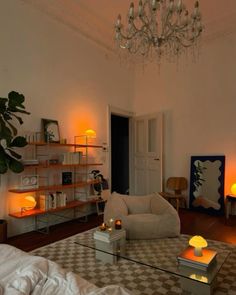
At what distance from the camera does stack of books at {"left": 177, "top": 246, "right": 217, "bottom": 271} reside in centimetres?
190

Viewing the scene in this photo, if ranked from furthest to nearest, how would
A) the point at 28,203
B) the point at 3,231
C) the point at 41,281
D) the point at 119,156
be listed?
the point at 119,156, the point at 28,203, the point at 3,231, the point at 41,281

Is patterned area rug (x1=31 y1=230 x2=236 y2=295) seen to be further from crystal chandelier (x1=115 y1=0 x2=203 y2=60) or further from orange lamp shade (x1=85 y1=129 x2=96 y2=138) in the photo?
crystal chandelier (x1=115 y1=0 x2=203 y2=60)

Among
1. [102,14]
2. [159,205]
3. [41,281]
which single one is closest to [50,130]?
[159,205]

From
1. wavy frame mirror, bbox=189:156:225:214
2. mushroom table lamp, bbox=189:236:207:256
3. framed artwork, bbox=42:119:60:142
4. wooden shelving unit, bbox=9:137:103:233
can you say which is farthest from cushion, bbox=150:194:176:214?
framed artwork, bbox=42:119:60:142

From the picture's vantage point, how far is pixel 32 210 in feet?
12.1

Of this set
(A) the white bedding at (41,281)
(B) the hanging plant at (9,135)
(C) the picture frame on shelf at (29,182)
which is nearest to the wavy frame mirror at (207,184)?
(C) the picture frame on shelf at (29,182)

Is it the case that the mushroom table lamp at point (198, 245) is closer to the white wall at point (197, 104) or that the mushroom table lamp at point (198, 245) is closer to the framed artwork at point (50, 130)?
the framed artwork at point (50, 130)

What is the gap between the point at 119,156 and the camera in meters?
6.99

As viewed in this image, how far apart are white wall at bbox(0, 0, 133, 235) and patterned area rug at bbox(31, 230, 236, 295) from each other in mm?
1258

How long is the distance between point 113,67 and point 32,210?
3585 mm

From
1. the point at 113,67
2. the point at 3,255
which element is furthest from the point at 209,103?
the point at 3,255

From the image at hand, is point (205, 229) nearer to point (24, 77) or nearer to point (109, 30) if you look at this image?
point (24, 77)

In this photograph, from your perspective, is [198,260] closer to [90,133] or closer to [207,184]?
[207,184]

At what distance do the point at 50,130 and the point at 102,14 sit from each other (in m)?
2.32
